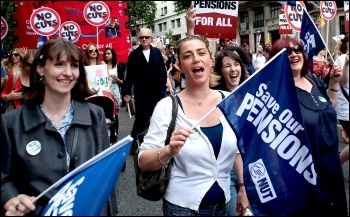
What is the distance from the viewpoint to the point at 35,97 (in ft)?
7.38

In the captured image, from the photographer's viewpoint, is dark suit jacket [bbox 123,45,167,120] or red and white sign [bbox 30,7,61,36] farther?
red and white sign [bbox 30,7,61,36]

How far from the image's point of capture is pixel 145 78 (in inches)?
270

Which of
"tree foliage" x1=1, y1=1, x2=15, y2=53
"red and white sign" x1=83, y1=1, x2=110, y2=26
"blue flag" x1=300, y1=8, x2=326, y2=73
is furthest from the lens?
"red and white sign" x1=83, y1=1, x2=110, y2=26

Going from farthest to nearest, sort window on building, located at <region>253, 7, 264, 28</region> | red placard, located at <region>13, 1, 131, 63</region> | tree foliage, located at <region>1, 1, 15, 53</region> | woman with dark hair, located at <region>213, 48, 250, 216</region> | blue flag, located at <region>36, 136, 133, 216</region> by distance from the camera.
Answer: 1. window on building, located at <region>253, 7, 264, 28</region>
2. red placard, located at <region>13, 1, 131, 63</region>
3. woman with dark hair, located at <region>213, 48, 250, 216</region>
4. tree foliage, located at <region>1, 1, 15, 53</region>
5. blue flag, located at <region>36, 136, 133, 216</region>

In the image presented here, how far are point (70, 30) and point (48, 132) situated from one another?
8371 millimetres

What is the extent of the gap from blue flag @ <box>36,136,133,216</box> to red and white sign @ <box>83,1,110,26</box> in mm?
8601

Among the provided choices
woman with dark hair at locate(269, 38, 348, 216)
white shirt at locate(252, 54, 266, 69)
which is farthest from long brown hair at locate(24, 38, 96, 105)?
white shirt at locate(252, 54, 266, 69)

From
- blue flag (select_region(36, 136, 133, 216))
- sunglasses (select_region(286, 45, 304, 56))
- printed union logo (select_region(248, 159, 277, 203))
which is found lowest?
printed union logo (select_region(248, 159, 277, 203))

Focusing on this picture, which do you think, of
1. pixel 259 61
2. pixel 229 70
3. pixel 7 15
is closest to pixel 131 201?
pixel 229 70

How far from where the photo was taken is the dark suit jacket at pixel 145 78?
22.5 feet

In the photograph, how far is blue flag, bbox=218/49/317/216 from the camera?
7.49ft

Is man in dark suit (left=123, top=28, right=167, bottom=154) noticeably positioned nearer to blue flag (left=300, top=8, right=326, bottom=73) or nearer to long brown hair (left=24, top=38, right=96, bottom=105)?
blue flag (left=300, top=8, right=326, bottom=73)

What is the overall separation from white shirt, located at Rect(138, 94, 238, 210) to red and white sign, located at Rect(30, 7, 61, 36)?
24.0 feet

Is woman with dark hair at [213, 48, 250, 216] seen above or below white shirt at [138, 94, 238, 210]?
above
